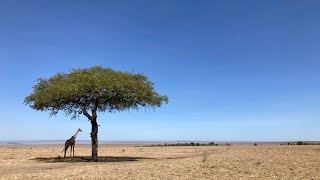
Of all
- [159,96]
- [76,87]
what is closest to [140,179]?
[76,87]

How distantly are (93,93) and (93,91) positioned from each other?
28 cm

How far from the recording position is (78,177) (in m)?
22.8

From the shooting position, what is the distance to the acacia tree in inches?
1407

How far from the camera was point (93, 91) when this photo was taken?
1432 inches

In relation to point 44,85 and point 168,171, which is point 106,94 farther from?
point 168,171

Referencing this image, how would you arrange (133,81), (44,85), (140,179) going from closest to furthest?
(140,179)
(133,81)
(44,85)

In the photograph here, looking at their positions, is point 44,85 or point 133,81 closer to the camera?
point 133,81

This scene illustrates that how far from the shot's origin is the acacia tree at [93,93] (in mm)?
35750

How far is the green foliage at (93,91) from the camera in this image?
35719mm

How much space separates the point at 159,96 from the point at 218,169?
1397 cm

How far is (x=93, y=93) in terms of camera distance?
36594mm

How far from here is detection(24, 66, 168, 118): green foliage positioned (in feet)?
117

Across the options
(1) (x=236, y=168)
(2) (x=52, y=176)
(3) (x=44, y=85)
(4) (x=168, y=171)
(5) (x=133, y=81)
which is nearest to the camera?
(2) (x=52, y=176)

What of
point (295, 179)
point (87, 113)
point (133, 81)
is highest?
point (133, 81)
